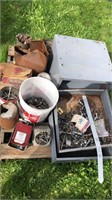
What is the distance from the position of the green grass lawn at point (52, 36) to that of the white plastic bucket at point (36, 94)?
36 cm

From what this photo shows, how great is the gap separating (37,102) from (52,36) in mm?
945

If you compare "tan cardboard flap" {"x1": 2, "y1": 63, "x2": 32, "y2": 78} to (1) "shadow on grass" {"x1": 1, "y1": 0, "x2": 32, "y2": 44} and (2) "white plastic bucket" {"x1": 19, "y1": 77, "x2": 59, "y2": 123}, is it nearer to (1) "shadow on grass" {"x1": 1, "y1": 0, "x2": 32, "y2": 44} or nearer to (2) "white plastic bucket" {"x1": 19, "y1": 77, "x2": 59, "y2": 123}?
(2) "white plastic bucket" {"x1": 19, "y1": 77, "x2": 59, "y2": 123}

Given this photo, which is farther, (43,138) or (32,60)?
(32,60)

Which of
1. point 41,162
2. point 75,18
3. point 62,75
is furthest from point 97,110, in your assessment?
point 75,18

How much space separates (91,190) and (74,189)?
137 millimetres

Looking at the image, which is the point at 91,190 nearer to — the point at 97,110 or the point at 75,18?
the point at 97,110

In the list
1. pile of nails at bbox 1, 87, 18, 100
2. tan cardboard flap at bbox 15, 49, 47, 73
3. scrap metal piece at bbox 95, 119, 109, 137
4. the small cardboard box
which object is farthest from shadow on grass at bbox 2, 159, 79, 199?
tan cardboard flap at bbox 15, 49, 47, 73

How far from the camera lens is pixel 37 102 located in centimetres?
228

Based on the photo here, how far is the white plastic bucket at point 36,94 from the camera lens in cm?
209

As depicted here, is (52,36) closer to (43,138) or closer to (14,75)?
(14,75)

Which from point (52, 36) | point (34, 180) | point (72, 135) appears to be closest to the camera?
point (34, 180)

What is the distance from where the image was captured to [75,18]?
314 cm

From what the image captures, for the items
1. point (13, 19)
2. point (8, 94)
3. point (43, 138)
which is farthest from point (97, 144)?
point (13, 19)

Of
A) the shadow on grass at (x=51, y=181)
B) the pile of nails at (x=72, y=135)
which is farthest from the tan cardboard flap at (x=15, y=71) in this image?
the shadow on grass at (x=51, y=181)
